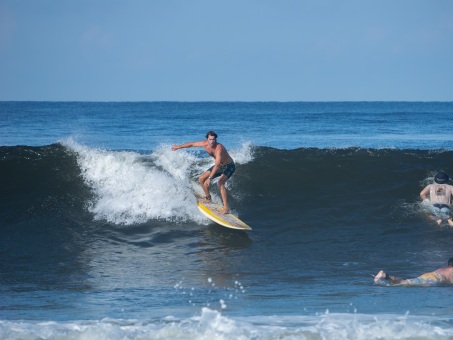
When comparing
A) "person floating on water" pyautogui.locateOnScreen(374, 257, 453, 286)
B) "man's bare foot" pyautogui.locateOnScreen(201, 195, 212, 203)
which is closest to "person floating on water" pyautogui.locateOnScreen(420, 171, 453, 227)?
"person floating on water" pyautogui.locateOnScreen(374, 257, 453, 286)

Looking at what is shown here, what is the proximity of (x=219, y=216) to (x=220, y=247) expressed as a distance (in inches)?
39.5

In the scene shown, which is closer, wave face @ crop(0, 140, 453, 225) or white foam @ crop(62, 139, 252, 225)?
white foam @ crop(62, 139, 252, 225)

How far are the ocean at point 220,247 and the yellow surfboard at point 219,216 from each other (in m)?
0.22

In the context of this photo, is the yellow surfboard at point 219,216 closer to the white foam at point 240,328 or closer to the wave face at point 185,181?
the wave face at point 185,181

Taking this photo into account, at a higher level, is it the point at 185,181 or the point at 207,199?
the point at 185,181

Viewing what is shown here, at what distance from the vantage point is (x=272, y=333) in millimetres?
7137

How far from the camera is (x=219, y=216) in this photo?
511 inches

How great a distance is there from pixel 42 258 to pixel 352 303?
220 inches

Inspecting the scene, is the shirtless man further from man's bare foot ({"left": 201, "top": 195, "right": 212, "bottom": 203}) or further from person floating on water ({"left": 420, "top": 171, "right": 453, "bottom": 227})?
person floating on water ({"left": 420, "top": 171, "right": 453, "bottom": 227})

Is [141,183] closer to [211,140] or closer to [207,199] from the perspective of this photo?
[207,199]

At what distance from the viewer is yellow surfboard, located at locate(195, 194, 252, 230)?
504 inches

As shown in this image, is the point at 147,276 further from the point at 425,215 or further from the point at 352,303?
the point at 425,215

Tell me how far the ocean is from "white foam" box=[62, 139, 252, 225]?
0.04 m

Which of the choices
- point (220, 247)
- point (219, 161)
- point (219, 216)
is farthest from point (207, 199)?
point (220, 247)
